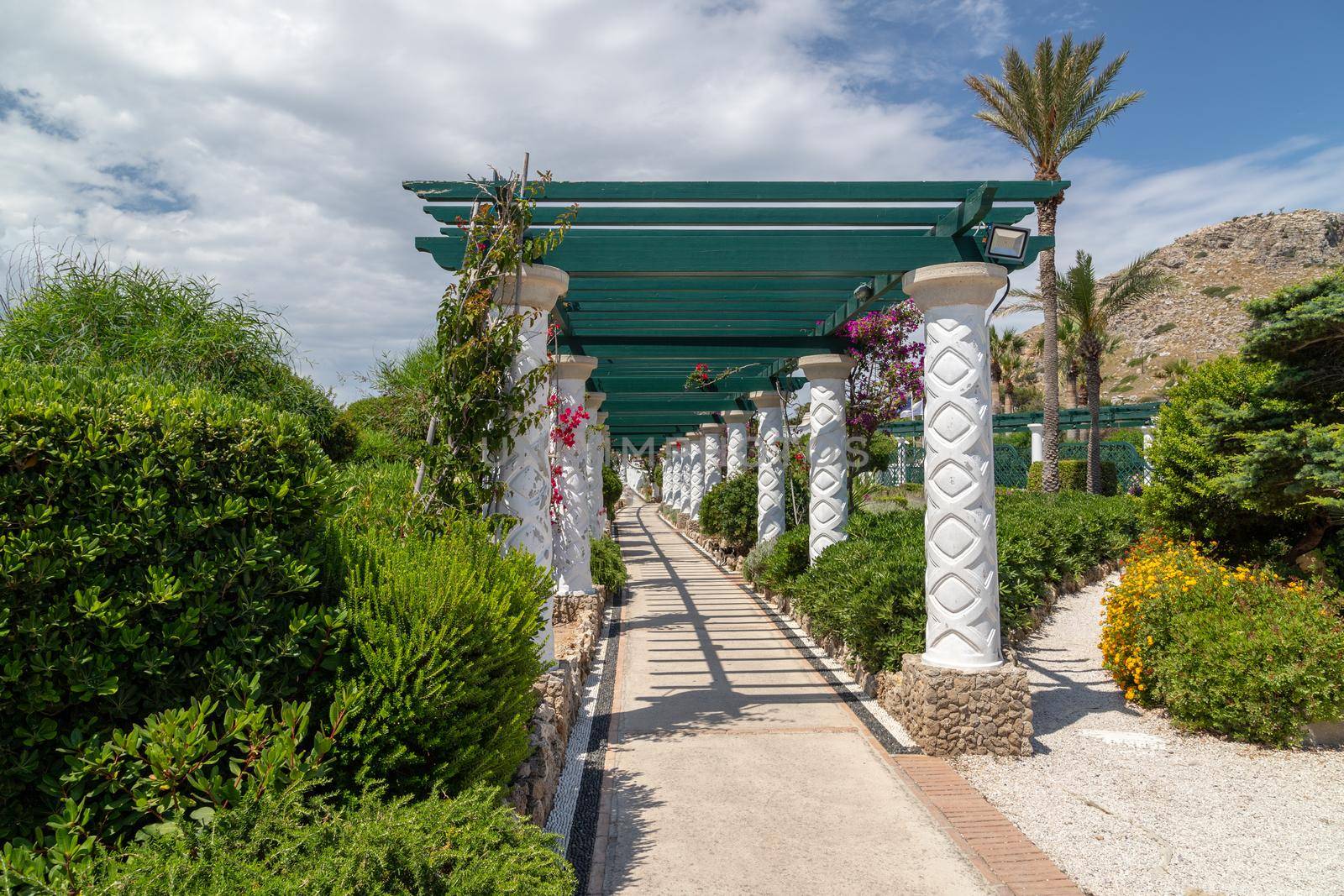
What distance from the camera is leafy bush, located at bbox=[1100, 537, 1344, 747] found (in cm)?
477

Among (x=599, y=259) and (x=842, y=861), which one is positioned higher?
(x=599, y=259)

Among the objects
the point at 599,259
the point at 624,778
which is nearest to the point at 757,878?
the point at 624,778

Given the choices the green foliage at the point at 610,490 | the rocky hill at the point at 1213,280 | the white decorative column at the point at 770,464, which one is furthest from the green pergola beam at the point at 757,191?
the rocky hill at the point at 1213,280

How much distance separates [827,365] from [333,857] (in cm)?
725

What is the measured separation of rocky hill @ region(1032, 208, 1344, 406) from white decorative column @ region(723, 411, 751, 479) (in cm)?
7283

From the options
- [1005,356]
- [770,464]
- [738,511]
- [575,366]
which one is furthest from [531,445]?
[1005,356]

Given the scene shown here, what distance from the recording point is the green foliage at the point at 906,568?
595 centimetres

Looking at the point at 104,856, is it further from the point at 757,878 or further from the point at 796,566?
the point at 796,566

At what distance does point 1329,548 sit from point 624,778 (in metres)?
6.45

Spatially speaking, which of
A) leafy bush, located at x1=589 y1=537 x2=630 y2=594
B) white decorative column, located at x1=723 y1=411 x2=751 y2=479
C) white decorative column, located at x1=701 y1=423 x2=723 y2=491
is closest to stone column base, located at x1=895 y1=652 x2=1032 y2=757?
leafy bush, located at x1=589 y1=537 x2=630 y2=594

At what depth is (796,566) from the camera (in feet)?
31.2

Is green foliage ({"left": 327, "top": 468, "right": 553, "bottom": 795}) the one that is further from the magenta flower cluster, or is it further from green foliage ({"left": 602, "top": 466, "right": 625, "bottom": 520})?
green foliage ({"left": 602, "top": 466, "right": 625, "bottom": 520})

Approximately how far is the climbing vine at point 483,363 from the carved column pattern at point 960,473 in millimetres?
2707

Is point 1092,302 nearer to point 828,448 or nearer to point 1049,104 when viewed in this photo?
point 1049,104
